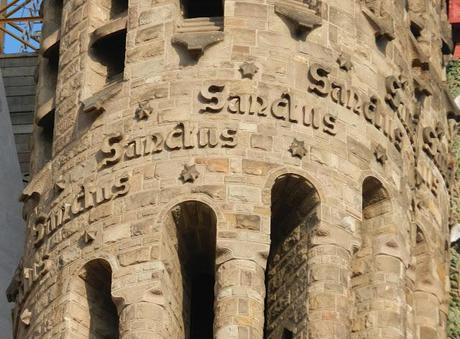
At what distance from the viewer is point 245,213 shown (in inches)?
1436

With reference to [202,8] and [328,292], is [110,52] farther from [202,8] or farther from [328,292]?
[328,292]

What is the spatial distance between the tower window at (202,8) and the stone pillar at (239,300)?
4.03 metres

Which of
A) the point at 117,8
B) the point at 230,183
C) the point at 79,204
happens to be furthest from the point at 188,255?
the point at 117,8

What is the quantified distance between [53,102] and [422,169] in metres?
4.66

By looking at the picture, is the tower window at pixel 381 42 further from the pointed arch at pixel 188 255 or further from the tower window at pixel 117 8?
the pointed arch at pixel 188 255

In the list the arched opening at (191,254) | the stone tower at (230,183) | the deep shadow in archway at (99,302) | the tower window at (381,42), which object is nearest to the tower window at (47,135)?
the stone tower at (230,183)

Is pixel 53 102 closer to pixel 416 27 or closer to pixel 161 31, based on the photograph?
pixel 161 31

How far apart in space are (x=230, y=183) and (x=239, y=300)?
1637 mm

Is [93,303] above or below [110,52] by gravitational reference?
below

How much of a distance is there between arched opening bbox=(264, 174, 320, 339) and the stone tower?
3 centimetres

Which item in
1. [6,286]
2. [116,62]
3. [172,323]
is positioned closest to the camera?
[172,323]

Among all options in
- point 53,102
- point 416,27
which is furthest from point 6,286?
point 416,27

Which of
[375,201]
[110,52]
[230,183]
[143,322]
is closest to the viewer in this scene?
[143,322]

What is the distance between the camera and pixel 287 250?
37062 millimetres
